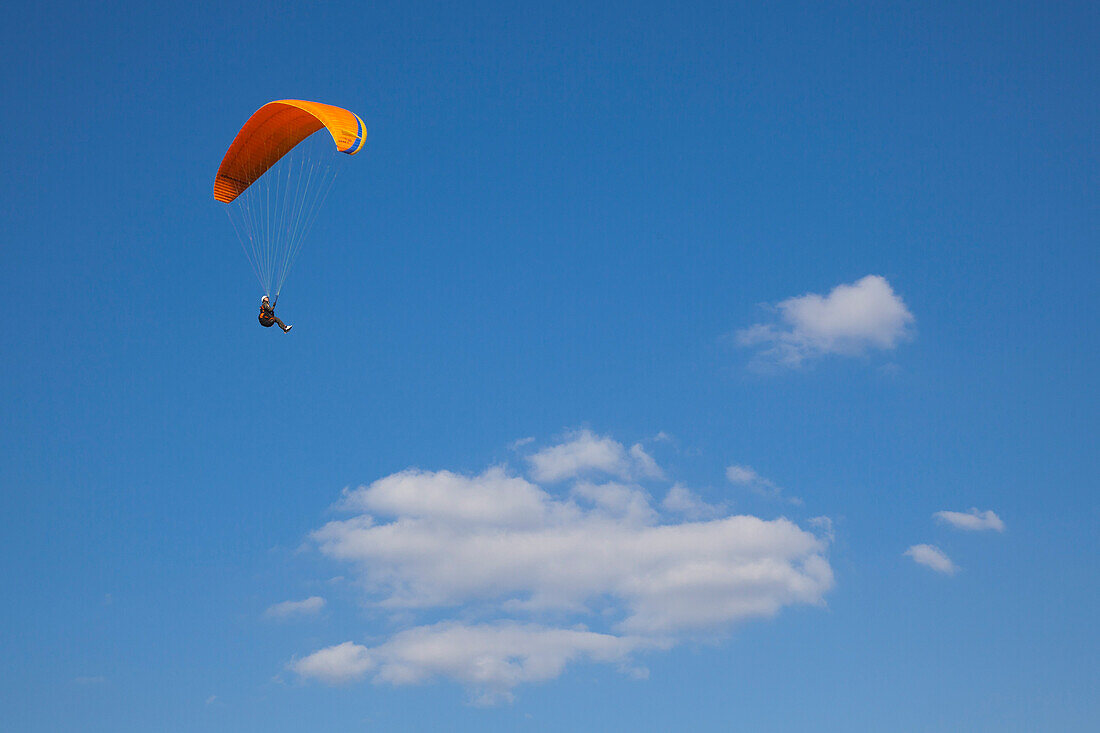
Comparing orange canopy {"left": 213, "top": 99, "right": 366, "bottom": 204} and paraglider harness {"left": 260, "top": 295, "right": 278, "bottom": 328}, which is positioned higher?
orange canopy {"left": 213, "top": 99, "right": 366, "bottom": 204}

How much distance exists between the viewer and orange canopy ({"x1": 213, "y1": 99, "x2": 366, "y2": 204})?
44844mm

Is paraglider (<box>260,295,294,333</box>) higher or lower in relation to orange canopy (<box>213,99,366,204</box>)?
lower

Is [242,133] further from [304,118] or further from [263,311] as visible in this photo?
[263,311]

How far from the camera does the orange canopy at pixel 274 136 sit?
1766 inches

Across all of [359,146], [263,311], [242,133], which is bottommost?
[263,311]

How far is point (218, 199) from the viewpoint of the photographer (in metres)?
50.8

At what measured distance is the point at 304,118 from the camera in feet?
158

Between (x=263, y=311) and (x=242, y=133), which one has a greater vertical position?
(x=242, y=133)

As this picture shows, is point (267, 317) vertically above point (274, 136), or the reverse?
point (274, 136)

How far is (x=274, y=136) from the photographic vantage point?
1951 inches

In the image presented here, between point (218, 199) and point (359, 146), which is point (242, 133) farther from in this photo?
point (359, 146)

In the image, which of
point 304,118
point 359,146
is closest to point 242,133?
point 304,118

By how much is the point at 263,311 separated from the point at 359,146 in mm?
7757

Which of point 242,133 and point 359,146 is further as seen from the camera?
point 242,133
